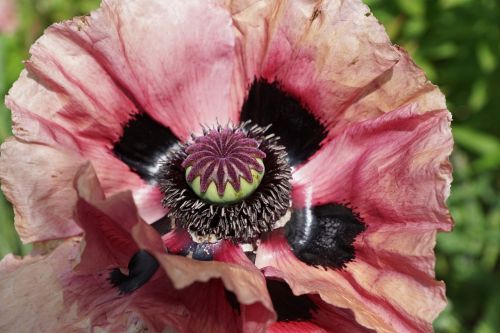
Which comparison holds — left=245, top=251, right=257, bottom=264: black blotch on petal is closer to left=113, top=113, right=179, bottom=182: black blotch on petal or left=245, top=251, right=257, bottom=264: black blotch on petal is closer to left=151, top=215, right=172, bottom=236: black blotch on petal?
left=151, top=215, right=172, bottom=236: black blotch on petal

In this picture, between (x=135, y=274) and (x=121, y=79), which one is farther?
(x=121, y=79)

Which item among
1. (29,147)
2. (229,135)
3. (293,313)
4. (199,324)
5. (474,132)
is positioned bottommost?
(474,132)

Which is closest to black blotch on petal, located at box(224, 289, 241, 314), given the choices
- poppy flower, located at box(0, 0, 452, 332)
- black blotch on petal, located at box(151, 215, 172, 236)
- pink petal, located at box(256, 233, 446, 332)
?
poppy flower, located at box(0, 0, 452, 332)

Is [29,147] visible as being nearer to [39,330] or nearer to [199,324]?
[39,330]

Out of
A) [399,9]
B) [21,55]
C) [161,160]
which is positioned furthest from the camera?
[21,55]

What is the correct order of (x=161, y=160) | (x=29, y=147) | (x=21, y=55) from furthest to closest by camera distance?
(x=21, y=55)
(x=161, y=160)
(x=29, y=147)

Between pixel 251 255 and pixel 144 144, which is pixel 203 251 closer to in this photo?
pixel 251 255

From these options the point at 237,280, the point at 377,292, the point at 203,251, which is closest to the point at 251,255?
the point at 203,251

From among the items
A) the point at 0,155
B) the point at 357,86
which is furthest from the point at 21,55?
the point at 357,86
